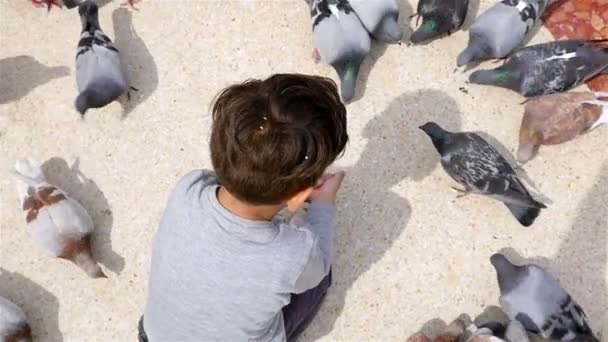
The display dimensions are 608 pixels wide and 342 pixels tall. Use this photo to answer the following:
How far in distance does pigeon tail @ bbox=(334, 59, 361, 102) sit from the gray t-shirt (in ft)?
2.99

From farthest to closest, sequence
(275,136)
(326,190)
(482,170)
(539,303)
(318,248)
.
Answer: (482,170) → (539,303) → (326,190) → (318,248) → (275,136)

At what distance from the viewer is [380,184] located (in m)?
2.36

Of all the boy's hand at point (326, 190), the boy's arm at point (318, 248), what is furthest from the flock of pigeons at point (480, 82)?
the boy's arm at point (318, 248)

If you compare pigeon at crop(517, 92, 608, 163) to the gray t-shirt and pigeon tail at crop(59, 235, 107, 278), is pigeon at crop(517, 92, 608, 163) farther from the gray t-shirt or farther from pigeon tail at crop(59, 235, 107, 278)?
pigeon tail at crop(59, 235, 107, 278)

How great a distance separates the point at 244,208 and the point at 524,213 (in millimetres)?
1255

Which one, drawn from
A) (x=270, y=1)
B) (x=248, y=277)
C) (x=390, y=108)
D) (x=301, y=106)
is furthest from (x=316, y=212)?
(x=270, y=1)

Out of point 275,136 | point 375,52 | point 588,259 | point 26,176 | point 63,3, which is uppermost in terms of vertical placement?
point 275,136

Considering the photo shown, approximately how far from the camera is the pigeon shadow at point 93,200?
230 cm

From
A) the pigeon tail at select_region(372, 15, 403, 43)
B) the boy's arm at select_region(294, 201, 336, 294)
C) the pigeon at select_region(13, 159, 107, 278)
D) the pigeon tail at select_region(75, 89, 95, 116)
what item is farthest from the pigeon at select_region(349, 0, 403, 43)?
the pigeon at select_region(13, 159, 107, 278)

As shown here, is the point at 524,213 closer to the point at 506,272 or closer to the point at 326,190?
the point at 506,272

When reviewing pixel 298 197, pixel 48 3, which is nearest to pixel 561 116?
pixel 298 197

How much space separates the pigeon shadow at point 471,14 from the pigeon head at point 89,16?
5.00ft

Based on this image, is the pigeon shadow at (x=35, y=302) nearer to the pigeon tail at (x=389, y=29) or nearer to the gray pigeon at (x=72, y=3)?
the gray pigeon at (x=72, y=3)

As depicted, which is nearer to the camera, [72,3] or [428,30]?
[428,30]
